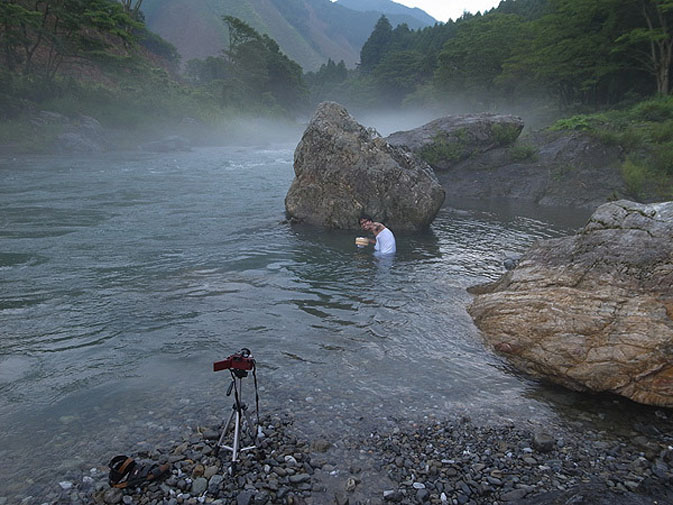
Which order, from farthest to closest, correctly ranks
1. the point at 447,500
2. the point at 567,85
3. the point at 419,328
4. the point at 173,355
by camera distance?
the point at 567,85 → the point at 419,328 → the point at 173,355 → the point at 447,500

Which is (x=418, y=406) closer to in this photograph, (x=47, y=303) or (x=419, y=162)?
(x=47, y=303)

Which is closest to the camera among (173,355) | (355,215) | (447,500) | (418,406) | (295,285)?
(447,500)

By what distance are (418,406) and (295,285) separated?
5.36 metres

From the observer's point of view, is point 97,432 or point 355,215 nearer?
point 97,432

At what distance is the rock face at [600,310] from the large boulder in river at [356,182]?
7225 mm

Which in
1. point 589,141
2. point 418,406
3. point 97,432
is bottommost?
point 97,432

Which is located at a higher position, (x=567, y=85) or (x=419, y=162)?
(x=567, y=85)

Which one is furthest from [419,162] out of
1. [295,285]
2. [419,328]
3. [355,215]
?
[419,328]

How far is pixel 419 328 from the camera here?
28.8ft

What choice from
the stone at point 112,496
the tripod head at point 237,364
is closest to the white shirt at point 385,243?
the tripod head at point 237,364

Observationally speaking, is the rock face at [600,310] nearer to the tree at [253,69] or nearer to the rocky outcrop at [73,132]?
the rocky outcrop at [73,132]

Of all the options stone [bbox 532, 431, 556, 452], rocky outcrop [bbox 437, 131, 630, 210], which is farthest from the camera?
rocky outcrop [bbox 437, 131, 630, 210]

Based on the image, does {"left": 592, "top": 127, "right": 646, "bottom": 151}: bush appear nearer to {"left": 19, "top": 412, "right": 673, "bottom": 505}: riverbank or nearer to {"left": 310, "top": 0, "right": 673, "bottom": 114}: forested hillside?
{"left": 310, "top": 0, "right": 673, "bottom": 114}: forested hillside

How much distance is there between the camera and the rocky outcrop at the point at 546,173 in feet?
68.0
